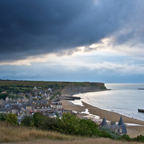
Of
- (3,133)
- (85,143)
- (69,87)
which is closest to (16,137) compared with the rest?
(3,133)

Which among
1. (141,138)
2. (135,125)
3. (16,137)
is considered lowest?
(135,125)

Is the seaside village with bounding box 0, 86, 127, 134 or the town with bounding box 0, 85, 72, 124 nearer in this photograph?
the seaside village with bounding box 0, 86, 127, 134

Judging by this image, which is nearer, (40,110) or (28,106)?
(40,110)

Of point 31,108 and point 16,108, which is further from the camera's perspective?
point 31,108

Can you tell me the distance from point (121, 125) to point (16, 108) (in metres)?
31.6

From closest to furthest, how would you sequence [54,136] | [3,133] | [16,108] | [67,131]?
[3,133] → [54,136] → [67,131] → [16,108]

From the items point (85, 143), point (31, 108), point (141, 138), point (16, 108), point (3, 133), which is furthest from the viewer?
point (31, 108)

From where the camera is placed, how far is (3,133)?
10.3 meters

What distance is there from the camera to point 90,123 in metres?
17.8

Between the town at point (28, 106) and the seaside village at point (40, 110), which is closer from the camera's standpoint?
the seaside village at point (40, 110)

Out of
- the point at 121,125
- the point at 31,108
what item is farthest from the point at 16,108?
the point at 121,125

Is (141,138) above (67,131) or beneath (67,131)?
beneath

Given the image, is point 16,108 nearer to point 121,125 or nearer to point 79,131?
point 121,125

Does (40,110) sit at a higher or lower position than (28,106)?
lower
